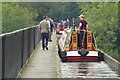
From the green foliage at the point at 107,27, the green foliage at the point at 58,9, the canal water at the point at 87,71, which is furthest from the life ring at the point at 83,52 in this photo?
the green foliage at the point at 58,9

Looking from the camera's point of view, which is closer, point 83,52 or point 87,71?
point 87,71

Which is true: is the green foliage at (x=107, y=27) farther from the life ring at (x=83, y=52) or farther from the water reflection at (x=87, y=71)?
the water reflection at (x=87, y=71)

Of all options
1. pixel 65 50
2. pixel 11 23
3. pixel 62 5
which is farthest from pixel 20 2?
pixel 65 50

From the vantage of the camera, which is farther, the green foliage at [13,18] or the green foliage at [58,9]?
the green foliage at [58,9]

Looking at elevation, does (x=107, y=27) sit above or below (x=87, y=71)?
above

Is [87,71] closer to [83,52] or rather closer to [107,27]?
[83,52]

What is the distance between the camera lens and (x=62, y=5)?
12531cm

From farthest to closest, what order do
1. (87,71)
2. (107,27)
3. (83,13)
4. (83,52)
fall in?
(83,13) < (107,27) < (83,52) < (87,71)

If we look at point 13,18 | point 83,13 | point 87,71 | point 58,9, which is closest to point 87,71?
point 87,71

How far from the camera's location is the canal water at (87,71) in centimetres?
1457

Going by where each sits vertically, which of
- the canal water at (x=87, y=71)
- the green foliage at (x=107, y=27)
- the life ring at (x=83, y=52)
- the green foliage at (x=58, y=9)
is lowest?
the canal water at (x=87, y=71)

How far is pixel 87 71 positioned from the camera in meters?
15.9

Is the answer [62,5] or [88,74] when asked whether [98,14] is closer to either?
[88,74]

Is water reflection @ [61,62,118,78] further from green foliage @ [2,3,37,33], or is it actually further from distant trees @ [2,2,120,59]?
green foliage @ [2,3,37,33]
